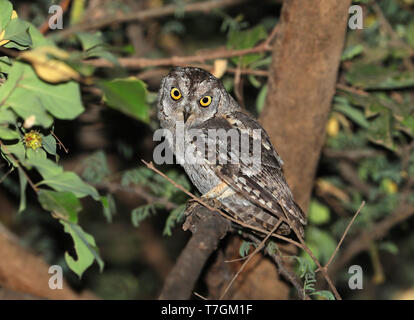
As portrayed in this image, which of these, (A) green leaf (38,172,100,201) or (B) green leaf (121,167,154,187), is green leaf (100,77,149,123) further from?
(B) green leaf (121,167,154,187)

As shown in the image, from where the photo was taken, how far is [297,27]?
3.60 m

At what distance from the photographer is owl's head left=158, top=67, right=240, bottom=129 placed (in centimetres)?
377

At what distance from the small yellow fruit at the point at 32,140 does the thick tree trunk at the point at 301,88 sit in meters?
1.86

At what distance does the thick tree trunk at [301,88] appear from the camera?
3545 mm

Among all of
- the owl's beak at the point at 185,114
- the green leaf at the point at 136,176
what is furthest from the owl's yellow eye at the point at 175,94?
the green leaf at the point at 136,176

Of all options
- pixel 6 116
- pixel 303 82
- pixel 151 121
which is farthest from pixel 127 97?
pixel 151 121

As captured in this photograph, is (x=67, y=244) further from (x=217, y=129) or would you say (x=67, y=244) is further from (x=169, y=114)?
(x=217, y=129)

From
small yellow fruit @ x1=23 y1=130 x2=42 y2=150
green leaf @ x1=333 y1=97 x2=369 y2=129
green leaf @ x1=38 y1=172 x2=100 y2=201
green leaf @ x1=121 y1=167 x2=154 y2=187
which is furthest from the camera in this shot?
green leaf @ x1=333 y1=97 x2=369 y2=129

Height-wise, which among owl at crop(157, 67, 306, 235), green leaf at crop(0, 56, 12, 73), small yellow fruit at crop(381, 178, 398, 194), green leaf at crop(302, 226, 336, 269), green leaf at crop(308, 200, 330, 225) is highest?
green leaf at crop(0, 56, 12, 73)

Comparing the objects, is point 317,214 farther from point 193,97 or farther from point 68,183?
point 68,183

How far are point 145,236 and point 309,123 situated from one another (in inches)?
172

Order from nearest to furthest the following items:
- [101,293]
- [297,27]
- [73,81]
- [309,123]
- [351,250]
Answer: [73,81] → [297,27] → [309,123] → [351,250] → [101,293]

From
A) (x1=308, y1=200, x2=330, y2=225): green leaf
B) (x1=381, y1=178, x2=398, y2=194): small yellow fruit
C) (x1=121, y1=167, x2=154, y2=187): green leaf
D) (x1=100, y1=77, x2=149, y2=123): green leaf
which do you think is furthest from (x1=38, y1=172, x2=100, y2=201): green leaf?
(x1=381, y1=178, x2=398, y2=194): small yellow fruit
